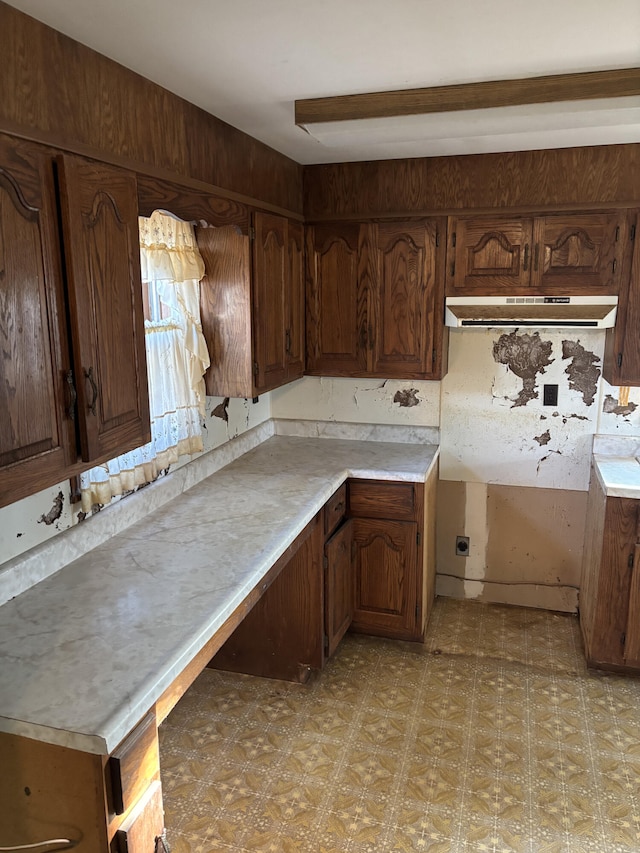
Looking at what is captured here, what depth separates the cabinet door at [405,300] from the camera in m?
3.06

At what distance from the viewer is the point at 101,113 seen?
168cm

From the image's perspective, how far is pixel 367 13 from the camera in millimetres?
1478

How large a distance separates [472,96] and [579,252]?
1137 millimetres

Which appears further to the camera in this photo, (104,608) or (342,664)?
(342,664)

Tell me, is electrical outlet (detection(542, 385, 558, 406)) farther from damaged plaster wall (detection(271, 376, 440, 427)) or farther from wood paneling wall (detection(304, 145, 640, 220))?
wood paneling wall (detection(304, 145, 640, 220))

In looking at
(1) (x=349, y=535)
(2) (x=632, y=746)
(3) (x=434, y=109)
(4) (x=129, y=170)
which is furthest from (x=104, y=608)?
(2) (x=632, y=746)

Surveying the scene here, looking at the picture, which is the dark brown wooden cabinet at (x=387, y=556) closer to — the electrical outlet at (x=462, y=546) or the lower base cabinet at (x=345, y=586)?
the lower base cabinet at (x=345, y=586)

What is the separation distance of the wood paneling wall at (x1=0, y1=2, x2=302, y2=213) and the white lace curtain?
283mm

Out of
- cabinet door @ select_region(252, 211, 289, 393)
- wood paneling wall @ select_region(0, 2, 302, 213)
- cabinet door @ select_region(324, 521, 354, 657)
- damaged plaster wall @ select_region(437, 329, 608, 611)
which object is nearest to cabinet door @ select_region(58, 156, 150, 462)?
wood paneling wall @ select_region(0, 2, 302, 213)

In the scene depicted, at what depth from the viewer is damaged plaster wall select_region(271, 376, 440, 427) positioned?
3461 mm

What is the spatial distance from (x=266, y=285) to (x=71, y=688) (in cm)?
179

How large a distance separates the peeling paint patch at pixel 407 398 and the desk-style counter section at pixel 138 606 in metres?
0.80

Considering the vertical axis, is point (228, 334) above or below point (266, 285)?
below

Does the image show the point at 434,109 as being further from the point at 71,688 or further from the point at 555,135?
the point at 71,688
